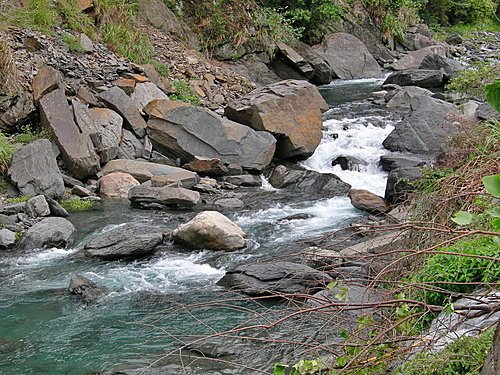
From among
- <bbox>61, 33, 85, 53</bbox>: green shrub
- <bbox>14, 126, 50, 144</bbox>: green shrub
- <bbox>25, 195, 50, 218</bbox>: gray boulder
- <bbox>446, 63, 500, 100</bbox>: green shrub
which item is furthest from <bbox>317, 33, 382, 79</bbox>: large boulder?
<bbox>25, 195, 50, 218</bbox>: gray boulder

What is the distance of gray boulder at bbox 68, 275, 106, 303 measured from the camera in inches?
279

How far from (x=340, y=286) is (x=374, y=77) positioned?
18.9m

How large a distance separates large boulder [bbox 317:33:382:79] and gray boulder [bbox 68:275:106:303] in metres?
15.1

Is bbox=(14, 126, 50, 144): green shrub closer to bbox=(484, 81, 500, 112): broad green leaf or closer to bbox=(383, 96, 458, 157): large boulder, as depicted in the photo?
bbox=(383, 96, 458, 157): large boulder

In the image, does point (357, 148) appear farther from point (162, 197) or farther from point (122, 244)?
point (122, 244)

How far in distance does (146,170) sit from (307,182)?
→ 2993 mm

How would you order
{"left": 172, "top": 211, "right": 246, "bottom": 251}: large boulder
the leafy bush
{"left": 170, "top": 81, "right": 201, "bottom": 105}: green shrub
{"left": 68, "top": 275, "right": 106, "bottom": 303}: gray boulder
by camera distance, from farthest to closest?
the leafy bush < {"left": 170, "top": 81, "right": 201, "bottom": 105}: green shrub < {"left": 172, "top": 211, "right": 246, "bottom": 251}: large boulder < {"left": 68, "top": 275, "right": 106, "bottom": 303}: gray boulder

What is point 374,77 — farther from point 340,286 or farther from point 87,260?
point 340,286

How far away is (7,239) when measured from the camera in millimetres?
8672

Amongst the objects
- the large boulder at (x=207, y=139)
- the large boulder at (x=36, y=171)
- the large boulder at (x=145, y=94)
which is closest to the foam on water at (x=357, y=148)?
the large boulder at (x=207, y=139)

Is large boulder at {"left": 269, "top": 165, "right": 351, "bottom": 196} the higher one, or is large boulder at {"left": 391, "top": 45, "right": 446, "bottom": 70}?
large boulder at {"left": 269, "top": 165, "right": 351, "bottom": 196}

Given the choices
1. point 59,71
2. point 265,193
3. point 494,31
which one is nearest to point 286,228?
point 265,193

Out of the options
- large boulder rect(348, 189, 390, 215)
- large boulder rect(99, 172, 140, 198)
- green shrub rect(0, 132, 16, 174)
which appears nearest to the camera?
large boulder rect(348, 189, 390, 215)

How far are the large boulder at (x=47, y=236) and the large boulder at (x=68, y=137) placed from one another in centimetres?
236
